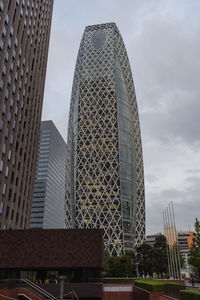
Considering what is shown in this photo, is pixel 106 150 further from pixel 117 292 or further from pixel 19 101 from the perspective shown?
pixel 117 292

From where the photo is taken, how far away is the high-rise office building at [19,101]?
51.3m

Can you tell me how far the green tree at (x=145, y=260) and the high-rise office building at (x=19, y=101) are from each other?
37.0 metres

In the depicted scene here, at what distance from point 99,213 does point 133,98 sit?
196ft

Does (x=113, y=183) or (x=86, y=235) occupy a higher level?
(x=113, y=183)

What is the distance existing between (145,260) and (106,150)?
181 ft

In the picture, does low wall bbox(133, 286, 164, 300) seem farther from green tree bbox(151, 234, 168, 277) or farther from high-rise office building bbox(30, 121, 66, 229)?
high-rise office building bbox(30, 121, 66, 229)

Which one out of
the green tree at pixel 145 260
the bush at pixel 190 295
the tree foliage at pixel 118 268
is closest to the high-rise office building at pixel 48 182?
the green tree at pixel 145 260

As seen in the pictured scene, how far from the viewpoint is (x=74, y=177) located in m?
126

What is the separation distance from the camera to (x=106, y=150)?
126 meters

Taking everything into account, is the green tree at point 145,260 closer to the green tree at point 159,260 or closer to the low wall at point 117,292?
the green tree at point 159,260

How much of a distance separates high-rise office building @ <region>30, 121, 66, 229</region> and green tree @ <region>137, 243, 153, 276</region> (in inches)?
3093

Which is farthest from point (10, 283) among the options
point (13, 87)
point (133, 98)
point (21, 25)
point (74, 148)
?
point (133, 98)

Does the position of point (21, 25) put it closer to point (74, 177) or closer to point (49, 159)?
point (74, 177)

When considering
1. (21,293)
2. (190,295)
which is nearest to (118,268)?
(21,293)
